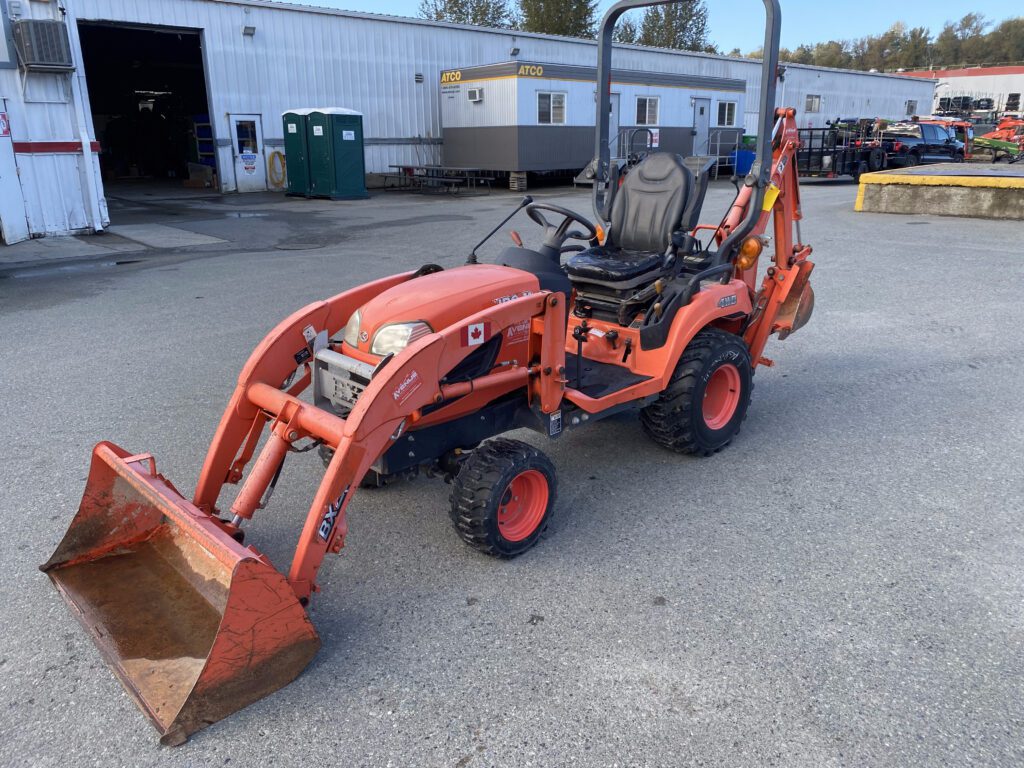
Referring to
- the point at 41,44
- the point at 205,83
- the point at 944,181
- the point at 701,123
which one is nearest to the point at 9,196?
the point at 41,44

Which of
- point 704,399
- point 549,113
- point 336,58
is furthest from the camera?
point 336,58

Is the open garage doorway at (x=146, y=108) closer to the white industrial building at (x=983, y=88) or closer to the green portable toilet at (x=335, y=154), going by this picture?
the green portable toilet at (x=335, y=154)

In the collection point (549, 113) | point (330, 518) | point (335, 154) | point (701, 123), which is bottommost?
point (330, 518)

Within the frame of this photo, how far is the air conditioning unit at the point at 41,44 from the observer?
11.6 meters

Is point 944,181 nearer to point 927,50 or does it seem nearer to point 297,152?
point 297,152

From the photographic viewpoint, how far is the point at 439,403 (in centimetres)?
335

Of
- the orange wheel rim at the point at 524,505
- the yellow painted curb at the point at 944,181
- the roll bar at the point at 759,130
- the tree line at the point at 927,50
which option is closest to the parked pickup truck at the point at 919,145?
the yellow painted curb at the point at 944,181

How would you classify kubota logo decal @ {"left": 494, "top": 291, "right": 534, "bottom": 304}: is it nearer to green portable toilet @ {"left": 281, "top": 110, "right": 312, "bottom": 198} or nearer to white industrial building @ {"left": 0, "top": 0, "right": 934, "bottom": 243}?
white industrial building @ {"left": 0, "top": 0, "right": 934, "bottom": 243}

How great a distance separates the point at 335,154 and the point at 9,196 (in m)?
8.15

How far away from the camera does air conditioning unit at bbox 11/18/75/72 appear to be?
38.2 ft

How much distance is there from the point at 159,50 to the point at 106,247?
1644 cm

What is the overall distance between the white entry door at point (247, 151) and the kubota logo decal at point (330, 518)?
20661 mm

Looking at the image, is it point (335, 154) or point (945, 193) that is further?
point (335, 154)

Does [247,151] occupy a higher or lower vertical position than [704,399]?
higher
